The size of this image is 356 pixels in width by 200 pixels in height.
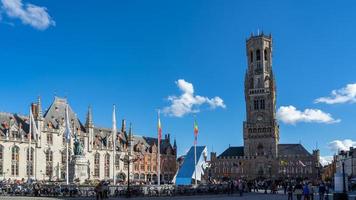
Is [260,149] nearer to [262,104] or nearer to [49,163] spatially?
[262,104]

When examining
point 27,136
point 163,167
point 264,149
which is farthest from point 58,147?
point 264,149

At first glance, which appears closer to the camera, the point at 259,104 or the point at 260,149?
the point at 260,149

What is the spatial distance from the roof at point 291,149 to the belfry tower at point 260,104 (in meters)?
2.74

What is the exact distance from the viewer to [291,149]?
462ft

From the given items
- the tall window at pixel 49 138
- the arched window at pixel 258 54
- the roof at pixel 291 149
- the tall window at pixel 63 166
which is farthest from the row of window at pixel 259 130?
the tall window at pixel 49 138

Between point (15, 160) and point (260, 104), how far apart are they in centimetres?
7458

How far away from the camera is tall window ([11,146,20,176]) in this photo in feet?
278

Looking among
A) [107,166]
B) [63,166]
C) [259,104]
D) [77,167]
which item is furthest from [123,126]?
[77,167]

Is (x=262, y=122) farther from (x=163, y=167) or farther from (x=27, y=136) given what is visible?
(x=27, y=136)

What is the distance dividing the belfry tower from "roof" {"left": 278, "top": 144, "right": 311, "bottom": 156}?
8.98 ft

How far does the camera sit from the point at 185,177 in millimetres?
74625

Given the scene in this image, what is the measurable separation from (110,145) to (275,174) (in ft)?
156

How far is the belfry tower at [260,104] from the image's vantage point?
138125 millimetres

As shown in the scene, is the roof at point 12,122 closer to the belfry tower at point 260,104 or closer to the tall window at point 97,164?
the tall window at point 97,164
